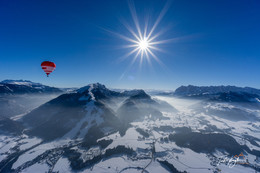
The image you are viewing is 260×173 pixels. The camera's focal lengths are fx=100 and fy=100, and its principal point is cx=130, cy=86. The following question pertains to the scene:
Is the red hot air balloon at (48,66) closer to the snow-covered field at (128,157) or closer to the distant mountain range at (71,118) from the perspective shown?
the snow-covered field at (128,157)

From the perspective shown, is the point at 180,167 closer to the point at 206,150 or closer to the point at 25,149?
the point at 206,150

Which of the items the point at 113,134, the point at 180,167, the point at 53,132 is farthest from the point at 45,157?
the point at 180,167

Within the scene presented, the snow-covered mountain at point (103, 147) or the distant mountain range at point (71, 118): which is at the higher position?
the distant mountain range at point (71, 118)

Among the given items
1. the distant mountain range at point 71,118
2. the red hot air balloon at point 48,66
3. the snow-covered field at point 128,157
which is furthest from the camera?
the distant mountain range at point 71,118

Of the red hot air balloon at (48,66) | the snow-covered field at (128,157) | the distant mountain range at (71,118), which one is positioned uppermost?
the red hot air balloon at (48,66)

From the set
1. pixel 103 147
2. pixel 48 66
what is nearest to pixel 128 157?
pixel 103 147

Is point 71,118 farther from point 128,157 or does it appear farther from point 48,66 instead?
point 128,157

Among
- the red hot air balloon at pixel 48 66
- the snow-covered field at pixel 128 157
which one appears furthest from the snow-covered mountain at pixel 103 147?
the red hot air balloon at pixel 48 66

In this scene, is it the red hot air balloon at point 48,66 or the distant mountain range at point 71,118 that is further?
the distant mountain range at point 71,118

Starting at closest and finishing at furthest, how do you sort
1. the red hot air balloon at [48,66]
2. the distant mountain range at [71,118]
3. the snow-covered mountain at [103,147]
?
the red hot air balloon at [48,66] < the snow-covered mountain at [103,147] < the distant mountain range at [71,118]
